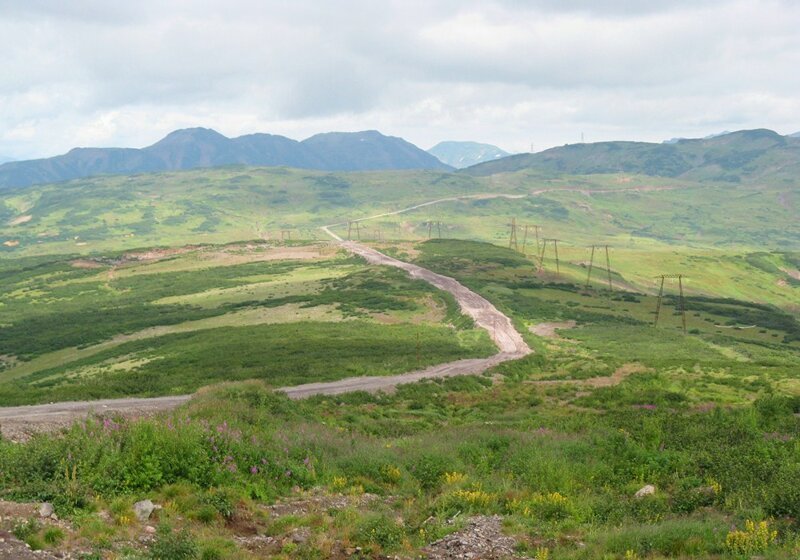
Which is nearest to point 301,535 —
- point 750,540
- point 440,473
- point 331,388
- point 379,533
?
point 379,533

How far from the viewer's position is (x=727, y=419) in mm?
29422

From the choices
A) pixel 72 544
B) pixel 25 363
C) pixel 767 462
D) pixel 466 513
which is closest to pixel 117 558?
pixel 72 544

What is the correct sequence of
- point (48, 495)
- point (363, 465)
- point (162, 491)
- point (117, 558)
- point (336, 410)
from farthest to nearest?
1. point (336, 410)
2. point (363, 465)
3. point (162, 491)
4. point (48, 495)
5. point (117, 558)

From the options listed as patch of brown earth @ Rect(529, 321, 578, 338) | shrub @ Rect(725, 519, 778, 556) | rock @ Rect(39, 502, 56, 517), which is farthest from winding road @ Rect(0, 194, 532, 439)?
shrub @ Rect(725, 519, 778, 556)

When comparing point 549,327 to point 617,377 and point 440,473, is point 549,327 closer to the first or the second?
point 617,377

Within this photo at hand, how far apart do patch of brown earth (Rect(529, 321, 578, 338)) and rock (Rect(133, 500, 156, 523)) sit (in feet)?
235

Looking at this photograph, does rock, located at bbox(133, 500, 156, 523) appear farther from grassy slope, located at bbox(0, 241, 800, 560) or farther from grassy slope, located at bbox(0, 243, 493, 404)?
grassy slope, located at bbox(0, 243, 493, 404)

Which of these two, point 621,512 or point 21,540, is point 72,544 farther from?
point 621,512

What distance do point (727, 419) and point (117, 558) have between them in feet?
88.7

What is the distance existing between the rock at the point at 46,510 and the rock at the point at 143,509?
1.97 m

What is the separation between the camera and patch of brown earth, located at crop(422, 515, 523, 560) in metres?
15.3

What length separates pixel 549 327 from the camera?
90.2m

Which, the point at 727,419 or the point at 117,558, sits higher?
the point at 117,558

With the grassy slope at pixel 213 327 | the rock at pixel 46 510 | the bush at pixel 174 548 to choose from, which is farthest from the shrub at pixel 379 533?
the grassy slope at pixel 213 327
